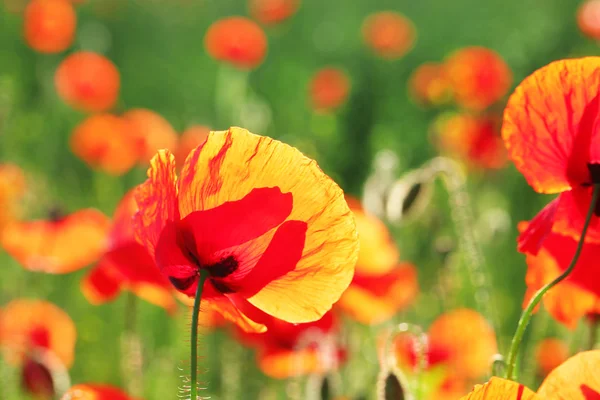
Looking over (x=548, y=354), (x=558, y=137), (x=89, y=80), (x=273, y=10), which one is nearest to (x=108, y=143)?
(x=89, y=80)

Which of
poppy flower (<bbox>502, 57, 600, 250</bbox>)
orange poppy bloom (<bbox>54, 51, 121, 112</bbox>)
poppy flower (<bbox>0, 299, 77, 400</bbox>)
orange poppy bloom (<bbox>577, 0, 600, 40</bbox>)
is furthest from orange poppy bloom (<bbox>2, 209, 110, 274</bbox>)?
orange poppy bloom (<bbox>577, 0, 600, 40</bbox>)

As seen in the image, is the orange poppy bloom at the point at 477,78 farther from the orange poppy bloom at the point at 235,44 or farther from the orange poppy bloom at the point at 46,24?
the orange poppy bloom at the point at 46,24

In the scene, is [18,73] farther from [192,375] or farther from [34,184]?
[192,375]

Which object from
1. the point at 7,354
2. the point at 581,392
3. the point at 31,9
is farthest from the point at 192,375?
the point at 31,9

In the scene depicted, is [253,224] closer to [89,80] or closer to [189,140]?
[189,140]

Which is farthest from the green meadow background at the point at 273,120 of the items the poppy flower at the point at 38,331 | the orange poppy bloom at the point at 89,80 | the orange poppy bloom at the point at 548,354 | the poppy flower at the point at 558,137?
the poppy flower at the point at 558,137
